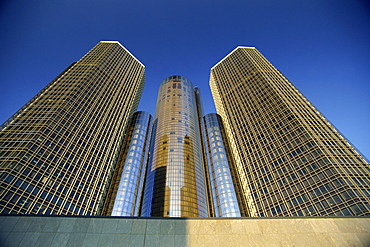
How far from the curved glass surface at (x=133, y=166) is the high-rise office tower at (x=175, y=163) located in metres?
5.44

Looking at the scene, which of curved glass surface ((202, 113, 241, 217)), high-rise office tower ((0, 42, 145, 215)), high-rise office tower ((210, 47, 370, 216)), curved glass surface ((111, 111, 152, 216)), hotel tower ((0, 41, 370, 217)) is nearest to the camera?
high-rise office tower ((0, 42, 145, 215))

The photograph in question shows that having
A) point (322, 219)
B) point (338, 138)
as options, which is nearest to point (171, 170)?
point (338, 138)

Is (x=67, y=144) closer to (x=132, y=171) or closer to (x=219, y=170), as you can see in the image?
(x=132, y=171)

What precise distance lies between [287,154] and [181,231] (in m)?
73.2

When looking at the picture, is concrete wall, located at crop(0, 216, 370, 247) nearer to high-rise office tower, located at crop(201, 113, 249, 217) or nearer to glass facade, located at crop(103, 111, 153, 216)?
glass facade, located at crop(103, 111, 153, 216)

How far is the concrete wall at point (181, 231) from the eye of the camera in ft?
55.4

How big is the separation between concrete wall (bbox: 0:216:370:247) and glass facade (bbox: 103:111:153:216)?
2836 inches

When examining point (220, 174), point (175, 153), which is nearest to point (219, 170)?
point (220, 174)

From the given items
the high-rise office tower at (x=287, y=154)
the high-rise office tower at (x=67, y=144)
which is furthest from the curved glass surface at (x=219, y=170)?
the high-rise office tower at (x=67, y=144)

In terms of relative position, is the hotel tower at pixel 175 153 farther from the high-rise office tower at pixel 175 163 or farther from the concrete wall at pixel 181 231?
the concrete wall at pixel 181 231

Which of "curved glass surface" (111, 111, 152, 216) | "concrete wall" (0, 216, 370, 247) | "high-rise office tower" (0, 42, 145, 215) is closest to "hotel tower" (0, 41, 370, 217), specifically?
"high-rise office tower" (0, 42, 145, 215)

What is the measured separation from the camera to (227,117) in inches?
4663

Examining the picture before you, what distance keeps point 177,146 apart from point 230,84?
167 feet

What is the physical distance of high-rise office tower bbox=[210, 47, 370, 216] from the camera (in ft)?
201
